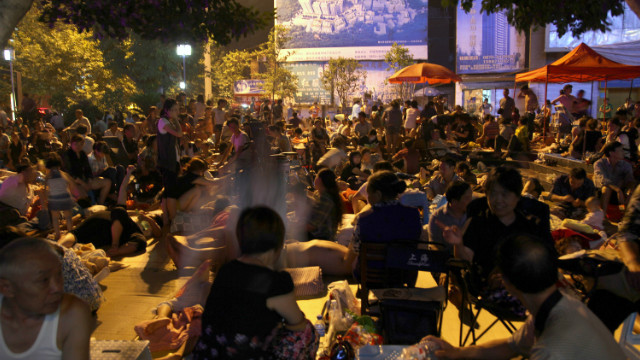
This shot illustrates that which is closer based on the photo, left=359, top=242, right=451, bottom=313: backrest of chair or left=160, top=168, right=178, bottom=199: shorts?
left=359, top=242, right=451, bottom=313: backrest of chair

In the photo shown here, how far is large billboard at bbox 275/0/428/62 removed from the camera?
48.3 meters

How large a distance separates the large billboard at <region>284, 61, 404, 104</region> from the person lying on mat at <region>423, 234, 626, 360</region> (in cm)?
4593

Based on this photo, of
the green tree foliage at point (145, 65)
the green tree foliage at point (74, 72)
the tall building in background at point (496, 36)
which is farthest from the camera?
the tall building in background at point (496, 36)

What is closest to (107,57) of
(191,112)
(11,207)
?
(191,112)

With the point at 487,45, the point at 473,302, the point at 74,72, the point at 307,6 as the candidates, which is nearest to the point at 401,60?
the point at 487,45

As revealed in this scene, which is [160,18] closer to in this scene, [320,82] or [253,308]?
[253,308]

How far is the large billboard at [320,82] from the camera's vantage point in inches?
1898

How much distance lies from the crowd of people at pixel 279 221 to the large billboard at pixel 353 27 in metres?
34.0

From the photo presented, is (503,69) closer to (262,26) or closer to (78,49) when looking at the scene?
(78,49)

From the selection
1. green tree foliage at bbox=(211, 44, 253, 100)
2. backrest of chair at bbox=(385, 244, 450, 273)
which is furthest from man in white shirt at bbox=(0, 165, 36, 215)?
green tree foliage at bbox=(211, 44, 253, 100)

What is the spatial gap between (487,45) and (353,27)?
44.7ft

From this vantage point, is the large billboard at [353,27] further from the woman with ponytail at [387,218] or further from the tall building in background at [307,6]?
the woman with ponytail at [387,218]

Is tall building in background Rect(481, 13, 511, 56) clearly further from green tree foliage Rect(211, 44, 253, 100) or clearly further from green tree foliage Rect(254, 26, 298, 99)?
green tree foliage Rect(211, 44, 253, 100)

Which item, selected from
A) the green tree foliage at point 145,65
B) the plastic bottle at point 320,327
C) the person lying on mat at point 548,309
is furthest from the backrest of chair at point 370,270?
the green tree foliage at point 145,65
